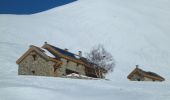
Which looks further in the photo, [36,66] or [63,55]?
[63,55]

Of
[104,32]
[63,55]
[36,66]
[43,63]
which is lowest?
[36,66]

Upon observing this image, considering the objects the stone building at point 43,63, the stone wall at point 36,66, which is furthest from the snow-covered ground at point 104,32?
the stone wall at point 36,66

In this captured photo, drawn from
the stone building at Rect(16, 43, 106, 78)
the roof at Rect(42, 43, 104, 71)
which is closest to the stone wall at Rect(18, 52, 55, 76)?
the stone building at Rect(16, 43, 106, 78)

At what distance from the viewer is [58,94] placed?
1838 cm

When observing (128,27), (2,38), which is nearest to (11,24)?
(2,38)

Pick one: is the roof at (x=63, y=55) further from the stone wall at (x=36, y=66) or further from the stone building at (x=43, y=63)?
the stone wall at (x=36, y=66)

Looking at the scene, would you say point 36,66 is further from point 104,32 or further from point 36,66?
point 104,32

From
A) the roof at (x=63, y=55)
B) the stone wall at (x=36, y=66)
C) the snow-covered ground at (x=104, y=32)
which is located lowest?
the stone wall at (x=36, y=66)

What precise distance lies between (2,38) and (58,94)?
8523cm

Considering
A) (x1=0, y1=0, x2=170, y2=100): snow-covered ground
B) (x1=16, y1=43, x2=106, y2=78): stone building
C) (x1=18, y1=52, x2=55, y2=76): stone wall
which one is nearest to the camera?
(x1=18, y1=52, x2=55, y2=76): stone wall

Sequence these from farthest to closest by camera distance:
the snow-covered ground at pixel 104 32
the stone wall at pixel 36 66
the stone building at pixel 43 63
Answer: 1. the snow-covered ground at pixel 104 32
2. the stone building at pixel 43 63
3. the stone wall at pixel 36 66

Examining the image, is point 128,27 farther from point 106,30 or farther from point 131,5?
point 131,5

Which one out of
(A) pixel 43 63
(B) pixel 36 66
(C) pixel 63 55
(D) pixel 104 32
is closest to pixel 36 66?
(B) pixel 36 66

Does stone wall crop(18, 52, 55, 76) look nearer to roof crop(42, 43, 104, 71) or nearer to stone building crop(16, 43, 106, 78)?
stone building crop(16, 43, 106, 78)
